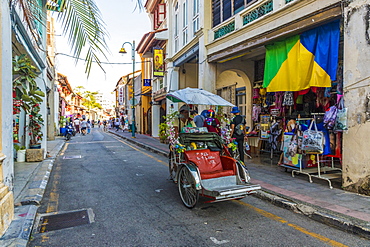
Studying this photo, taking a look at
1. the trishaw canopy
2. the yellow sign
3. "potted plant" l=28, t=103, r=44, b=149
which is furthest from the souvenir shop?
the yellow sign

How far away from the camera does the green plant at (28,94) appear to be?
26.9ft

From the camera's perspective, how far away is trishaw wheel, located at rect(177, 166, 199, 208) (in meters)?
4.96

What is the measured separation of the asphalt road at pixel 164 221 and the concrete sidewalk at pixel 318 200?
0.16 meters

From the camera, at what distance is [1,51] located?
454cm


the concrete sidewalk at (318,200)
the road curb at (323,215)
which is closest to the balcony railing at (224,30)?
the concrete sidewalk at (318,200)

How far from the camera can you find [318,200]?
530 cm

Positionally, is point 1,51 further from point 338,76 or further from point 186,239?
point 338,76

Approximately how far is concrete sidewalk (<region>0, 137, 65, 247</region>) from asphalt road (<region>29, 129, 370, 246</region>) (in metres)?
0.18

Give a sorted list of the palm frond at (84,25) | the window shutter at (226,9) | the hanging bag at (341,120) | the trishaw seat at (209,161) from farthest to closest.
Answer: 1. the window shutter at (226,9)
2. the hanging bag at (341,120)
3. the trishaw seat at (209,161)
4. the palm frond at (84,25)

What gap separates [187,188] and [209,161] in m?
0.88

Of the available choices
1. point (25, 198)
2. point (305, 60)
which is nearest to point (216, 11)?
Answer: point (305, 60)

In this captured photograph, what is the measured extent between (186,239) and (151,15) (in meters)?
23.5

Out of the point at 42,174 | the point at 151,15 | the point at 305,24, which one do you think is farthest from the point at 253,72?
the point at 151,15

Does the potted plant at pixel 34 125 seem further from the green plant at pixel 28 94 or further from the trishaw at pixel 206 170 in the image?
the trishaw at pixel 206 170
